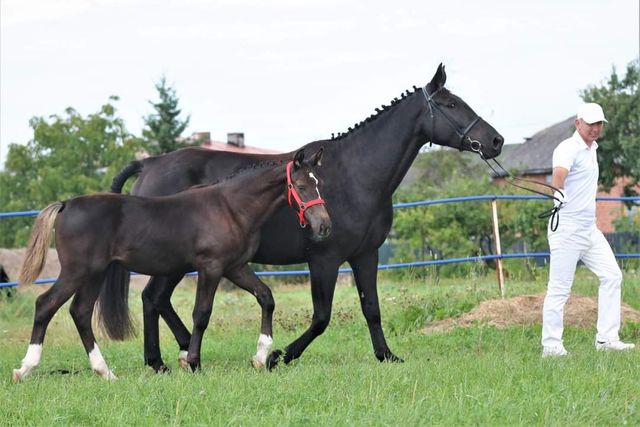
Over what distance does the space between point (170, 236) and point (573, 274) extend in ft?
11.6

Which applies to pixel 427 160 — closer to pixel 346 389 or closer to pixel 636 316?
pixel 636 316

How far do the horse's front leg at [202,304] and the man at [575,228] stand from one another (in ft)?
9.54

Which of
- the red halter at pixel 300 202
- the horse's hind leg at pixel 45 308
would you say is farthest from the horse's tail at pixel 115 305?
the red halter at pixel 300 202

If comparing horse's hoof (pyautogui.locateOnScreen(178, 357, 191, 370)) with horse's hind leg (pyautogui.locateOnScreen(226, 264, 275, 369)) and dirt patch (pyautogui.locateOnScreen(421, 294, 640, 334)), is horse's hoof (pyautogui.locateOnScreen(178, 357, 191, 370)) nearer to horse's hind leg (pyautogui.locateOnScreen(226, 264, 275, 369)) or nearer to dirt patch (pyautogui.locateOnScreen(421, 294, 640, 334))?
horse's hind leg (pyautogui.locateOnScreen(226, 264, 275, 369))

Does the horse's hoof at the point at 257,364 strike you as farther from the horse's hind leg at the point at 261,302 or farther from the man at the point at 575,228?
the man at the point at 575,228

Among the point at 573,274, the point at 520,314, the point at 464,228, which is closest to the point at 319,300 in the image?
the point at 573,274

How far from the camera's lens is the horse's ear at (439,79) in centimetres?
838

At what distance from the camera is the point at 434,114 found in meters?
8.41

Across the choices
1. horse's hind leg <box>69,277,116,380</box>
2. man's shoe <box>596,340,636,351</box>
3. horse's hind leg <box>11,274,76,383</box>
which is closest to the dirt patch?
man's shoe <box>596,340,636,351</box>

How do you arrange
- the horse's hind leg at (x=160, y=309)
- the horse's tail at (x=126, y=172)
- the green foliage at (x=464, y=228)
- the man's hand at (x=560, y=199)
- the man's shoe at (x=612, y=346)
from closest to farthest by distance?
the man's hand at (x=560, y=199) → the man's shoe at (x=612, y=346) → the horse's hind leg at (x=160, y=309) → the horse's tail at (x=126, y=172) → the green foliage at (x=464, y=228)

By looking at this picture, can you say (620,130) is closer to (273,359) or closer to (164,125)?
(164,125)

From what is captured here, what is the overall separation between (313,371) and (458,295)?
17.8 ft

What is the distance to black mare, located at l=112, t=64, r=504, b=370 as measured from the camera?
8.09 m

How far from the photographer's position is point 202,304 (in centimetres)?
787
